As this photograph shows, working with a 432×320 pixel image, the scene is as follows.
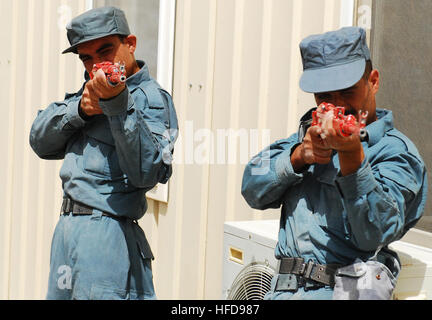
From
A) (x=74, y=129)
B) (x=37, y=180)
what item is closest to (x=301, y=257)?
(x=74, y=129)

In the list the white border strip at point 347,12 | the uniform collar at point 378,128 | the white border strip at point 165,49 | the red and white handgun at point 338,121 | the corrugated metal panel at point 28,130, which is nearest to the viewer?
the red and white handgun at point 338,121

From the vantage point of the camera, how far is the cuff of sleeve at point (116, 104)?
2.87 meters

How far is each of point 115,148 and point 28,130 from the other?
14.8 feet

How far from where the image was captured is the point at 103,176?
318cm

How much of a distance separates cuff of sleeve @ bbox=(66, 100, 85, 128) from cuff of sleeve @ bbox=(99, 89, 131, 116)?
1.05 feet

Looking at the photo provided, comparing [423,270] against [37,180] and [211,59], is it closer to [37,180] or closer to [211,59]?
[211,59]

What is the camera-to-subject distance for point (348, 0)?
3.66m

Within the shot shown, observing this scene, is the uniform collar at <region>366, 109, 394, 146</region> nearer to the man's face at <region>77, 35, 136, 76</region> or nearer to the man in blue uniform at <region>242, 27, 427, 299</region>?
the man in blue uniform at <region>242, 27, 427, 299</region>

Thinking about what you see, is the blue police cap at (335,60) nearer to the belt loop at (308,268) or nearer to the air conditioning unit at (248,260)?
the belt loop at (308,268)

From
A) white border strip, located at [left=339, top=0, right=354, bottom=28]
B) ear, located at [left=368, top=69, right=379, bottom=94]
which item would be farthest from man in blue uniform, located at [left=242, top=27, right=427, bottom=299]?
white border strip, located at [left=339, top=0, right=354, bottom=28]

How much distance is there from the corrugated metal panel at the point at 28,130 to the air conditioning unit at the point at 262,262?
3.50 metres

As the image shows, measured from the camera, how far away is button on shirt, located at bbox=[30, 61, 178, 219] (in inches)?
118

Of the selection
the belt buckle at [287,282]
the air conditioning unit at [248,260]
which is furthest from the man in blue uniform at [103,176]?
the belt buckle at [287,282]
